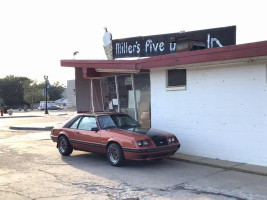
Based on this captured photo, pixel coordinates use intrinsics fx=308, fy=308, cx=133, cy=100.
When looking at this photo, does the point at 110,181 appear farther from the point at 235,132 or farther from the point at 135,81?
the point at 135,81

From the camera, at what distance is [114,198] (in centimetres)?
566

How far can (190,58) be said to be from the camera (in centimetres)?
905

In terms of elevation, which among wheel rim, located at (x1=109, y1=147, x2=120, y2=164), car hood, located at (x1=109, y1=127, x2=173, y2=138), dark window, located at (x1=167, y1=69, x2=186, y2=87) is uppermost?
dark window, located at (x1=167, y1=69, x2=186, y2=87)

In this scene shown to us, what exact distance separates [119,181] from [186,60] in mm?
4247

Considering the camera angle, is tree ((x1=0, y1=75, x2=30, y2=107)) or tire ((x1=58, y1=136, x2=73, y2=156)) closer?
tire ((x1=58, y1=136, x2=73, y2=156))

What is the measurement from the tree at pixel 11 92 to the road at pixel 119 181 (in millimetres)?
92475

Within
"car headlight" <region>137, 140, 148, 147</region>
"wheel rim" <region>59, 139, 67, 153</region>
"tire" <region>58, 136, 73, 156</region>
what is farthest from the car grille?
"wheel rim" <region>59, 139, 67, 153</region>

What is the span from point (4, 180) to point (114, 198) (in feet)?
9.50

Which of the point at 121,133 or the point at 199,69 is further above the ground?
the point at 199,69

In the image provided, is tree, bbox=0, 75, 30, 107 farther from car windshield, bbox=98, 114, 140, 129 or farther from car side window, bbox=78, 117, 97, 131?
car windshield, bbox=98, 114, 140, 129

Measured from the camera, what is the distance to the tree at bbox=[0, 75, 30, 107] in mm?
94938

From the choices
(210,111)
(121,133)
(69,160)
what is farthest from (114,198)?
(210,111)

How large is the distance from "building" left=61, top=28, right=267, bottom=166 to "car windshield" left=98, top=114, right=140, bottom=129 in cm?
169

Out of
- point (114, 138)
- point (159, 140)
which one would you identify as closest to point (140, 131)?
point (159, 140)
